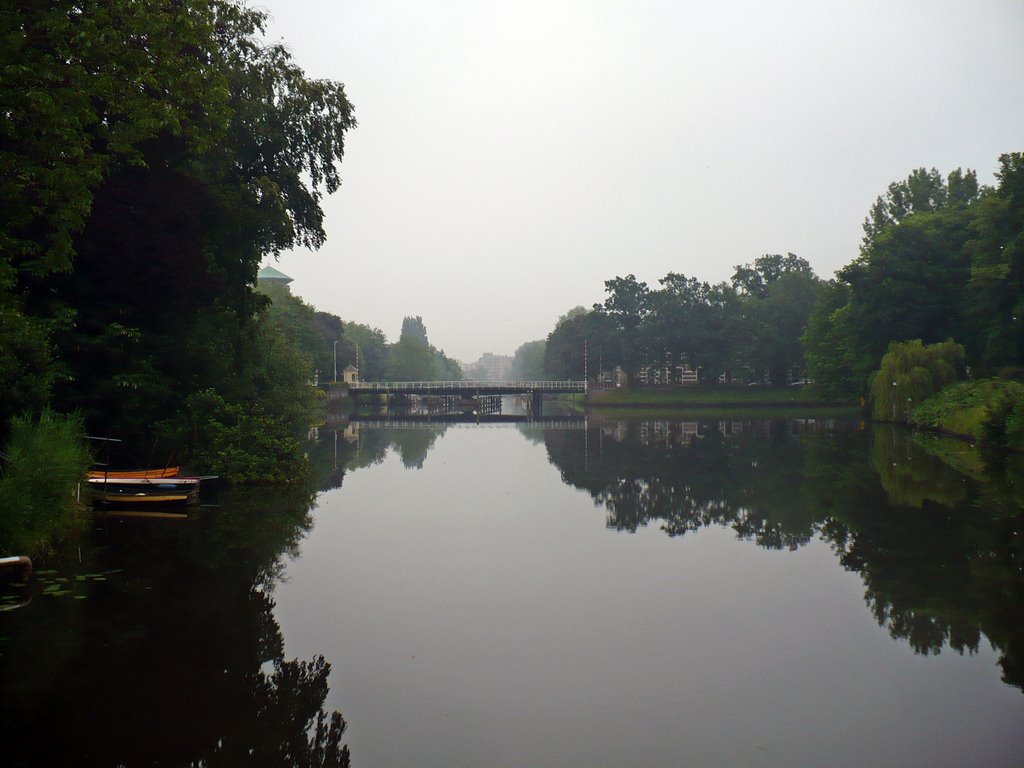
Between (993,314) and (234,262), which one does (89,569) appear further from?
(993,314)

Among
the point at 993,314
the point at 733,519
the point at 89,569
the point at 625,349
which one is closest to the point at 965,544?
the point at 733,519

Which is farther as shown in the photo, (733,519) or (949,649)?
(733,519)

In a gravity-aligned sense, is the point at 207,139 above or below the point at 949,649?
above

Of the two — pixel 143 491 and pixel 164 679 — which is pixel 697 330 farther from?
pixel 164 679

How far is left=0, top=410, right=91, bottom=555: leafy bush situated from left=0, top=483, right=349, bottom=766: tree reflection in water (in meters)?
1.17

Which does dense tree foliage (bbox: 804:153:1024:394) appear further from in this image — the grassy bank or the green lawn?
the green lawn

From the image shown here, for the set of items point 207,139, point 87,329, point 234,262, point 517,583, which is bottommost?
point 517,583

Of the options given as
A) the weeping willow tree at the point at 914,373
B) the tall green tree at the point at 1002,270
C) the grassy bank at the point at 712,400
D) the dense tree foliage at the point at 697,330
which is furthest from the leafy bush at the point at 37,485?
the dense tree foliage at the point at 697,330

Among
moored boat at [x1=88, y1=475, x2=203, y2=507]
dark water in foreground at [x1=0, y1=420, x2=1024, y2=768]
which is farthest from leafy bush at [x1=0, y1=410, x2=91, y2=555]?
moored boat at [x1=88, y1=475, x2=203, y2=507]

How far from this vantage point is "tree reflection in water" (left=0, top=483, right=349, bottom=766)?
6.54m

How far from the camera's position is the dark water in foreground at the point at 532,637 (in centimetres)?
677

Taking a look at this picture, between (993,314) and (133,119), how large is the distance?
159ft

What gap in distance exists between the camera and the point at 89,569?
1241 centimetres

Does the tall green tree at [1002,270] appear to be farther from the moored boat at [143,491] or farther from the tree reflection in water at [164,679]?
the tree reflection in water at [164,679]
